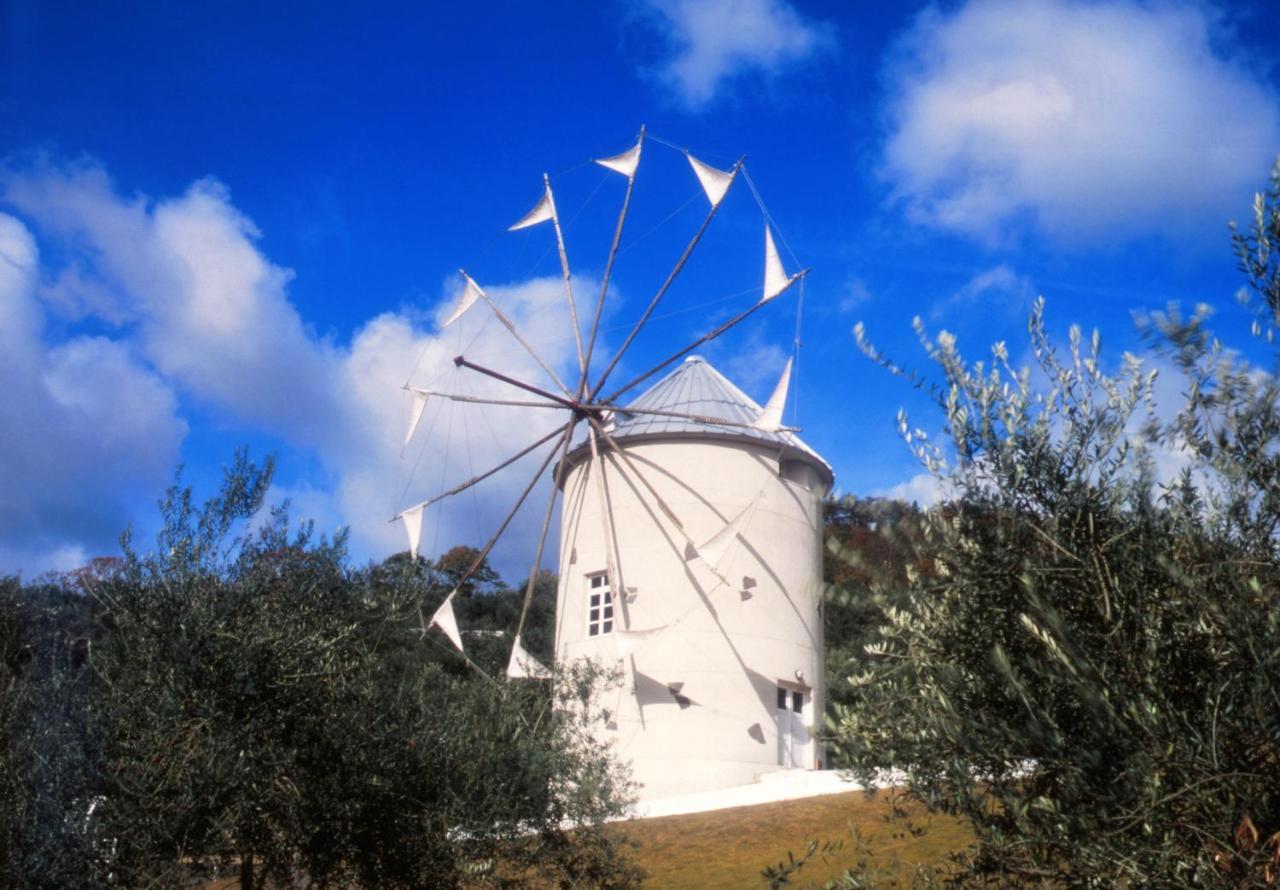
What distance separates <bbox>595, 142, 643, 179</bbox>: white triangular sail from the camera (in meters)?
28.1

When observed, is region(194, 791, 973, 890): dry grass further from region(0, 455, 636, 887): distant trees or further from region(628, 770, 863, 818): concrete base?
region(0, 455, 636, 887): distant trees

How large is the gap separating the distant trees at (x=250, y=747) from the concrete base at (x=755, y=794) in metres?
7.68

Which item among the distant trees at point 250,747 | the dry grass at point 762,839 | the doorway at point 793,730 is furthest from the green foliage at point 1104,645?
the doorway at point 793,730

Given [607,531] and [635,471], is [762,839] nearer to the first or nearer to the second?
[607,531]

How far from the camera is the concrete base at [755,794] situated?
19828 mm

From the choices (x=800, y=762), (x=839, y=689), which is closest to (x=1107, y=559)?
(x=800, y=762)

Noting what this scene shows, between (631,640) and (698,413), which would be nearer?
(631,640)

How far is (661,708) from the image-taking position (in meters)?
23.3

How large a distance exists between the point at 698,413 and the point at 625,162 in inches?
282

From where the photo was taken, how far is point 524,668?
22781 millimetres

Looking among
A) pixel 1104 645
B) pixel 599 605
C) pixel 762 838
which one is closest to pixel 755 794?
pixel 762 838

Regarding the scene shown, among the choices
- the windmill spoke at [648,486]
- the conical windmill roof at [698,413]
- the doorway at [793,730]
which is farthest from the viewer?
the conical windmill roof at [698,413]

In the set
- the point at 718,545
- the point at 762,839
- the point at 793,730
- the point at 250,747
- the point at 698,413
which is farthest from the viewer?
the point at 698,413

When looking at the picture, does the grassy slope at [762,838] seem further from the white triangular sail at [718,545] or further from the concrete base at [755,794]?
the white triangular sail at [718,545]
